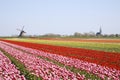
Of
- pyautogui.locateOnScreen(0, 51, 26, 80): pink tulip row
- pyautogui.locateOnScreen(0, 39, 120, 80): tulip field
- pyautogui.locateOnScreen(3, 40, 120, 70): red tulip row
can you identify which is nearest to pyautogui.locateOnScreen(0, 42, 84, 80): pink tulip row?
pyautogui.locateOnScreen(0, 39, 120, 80): tulip field

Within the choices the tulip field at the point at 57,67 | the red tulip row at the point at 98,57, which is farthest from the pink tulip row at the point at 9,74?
the red tulip row at the point at 98,57

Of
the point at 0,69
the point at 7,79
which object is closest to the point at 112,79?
the point at 0,69

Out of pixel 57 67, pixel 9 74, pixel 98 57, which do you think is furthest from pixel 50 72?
pixel 98 57

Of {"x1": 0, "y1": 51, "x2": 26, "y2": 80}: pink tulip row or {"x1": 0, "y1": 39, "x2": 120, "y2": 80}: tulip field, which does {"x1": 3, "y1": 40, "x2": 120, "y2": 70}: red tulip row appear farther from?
{"x1": 0, "y1": 51, "x2": 26, "y2": 80}: pink tulip row

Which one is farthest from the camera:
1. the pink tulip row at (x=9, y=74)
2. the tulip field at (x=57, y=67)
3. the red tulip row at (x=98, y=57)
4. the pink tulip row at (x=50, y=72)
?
the red tulip row at (x=98, y=57)

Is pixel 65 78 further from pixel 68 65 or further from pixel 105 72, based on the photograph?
pixel 68 65

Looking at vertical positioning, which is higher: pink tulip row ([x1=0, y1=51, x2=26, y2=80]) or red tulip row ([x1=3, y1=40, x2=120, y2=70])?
pink tulip row ([x1=0, y1=51, x2=26, y2=80])

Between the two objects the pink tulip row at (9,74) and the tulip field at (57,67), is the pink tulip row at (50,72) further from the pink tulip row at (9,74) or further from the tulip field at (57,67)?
the pink tulip row at (9,74)

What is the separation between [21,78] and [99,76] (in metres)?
4.51

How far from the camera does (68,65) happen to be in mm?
16406

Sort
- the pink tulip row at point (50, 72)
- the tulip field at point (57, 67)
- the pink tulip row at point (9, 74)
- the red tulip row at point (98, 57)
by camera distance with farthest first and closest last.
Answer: the red tulip row at point (98, 57)
the tulip field at point (57, 67)
the pink tulip row at point (50, 72)
the pink tulip row at point (9, 74)

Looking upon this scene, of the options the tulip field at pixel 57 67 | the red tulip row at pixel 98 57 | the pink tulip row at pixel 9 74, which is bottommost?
the red tulip row at pixel 98 57

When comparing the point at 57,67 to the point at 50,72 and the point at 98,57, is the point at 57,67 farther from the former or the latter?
the point at 98,57

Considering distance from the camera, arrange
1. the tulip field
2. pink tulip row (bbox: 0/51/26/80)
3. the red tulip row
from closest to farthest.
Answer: pink tulip row (bbox: 0/51/26/80) < the tulip field < the red tulip row
